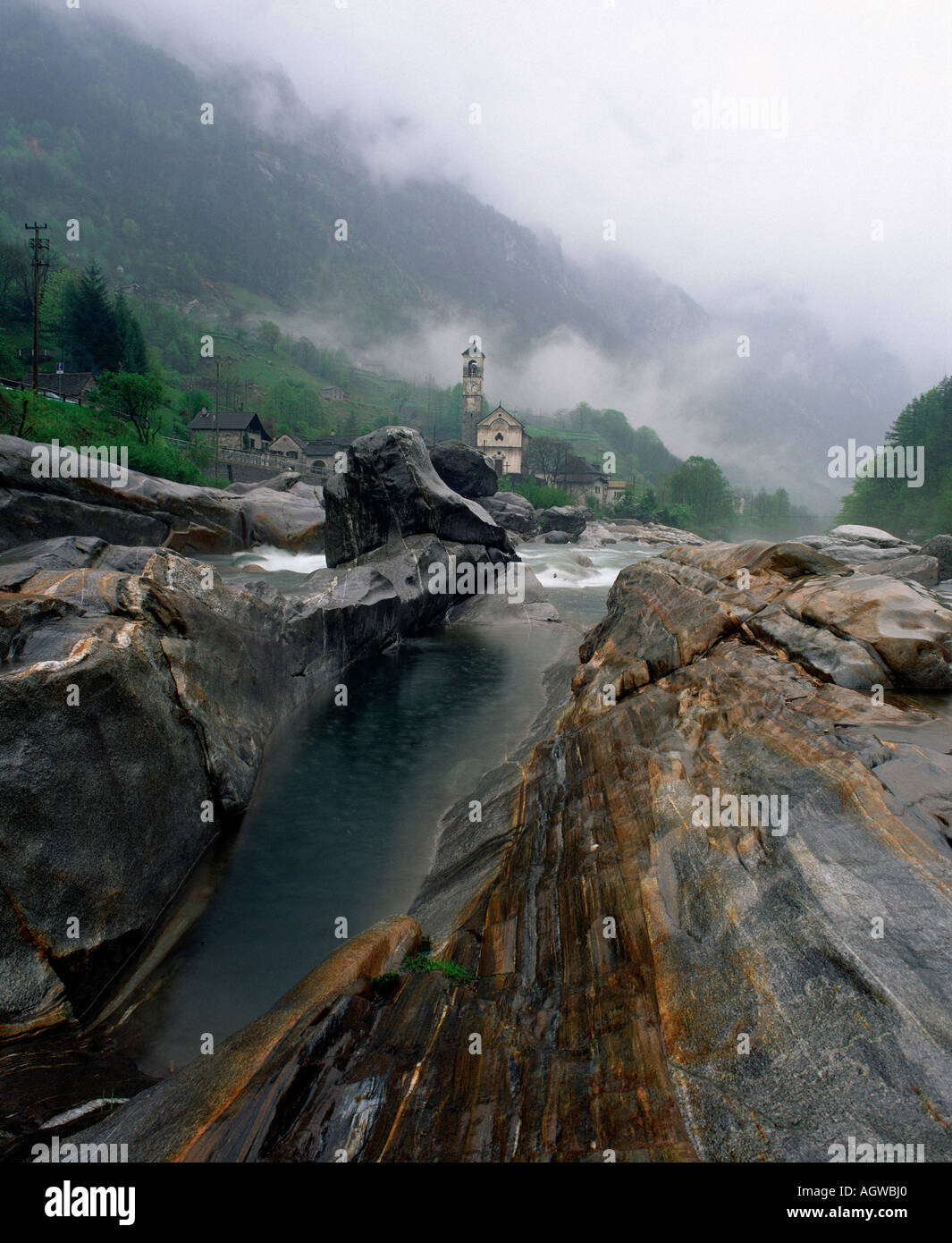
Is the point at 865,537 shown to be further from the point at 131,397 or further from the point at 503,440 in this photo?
the point at 503,440

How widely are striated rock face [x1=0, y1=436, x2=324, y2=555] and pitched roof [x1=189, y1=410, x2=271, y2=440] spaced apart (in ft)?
190

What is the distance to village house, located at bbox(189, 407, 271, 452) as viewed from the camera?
85375 millimetres

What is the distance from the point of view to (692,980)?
3.91m

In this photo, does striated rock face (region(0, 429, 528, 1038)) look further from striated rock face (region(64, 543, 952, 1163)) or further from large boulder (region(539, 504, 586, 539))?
large boulder (region(539, 504, 586, 539))

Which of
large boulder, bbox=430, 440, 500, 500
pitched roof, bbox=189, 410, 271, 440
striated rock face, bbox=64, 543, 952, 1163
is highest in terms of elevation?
pitched roof, bbox=189, 410, 271, 440

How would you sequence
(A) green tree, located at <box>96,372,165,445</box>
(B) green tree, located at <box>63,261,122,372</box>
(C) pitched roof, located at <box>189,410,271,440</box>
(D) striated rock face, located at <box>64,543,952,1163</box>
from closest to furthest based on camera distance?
(D) striated rock face, located at <box>64,543,952,1163</box> → (A) green tree, located at <box>96,372,165,445</box> → (B) green tree, located at <box>63,261,122,372</box> → (C) pitched roof, located at <box>189,410,271,440</box>

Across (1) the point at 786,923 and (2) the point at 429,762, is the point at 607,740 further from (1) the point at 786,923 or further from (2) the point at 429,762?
(2) the point at 429,762

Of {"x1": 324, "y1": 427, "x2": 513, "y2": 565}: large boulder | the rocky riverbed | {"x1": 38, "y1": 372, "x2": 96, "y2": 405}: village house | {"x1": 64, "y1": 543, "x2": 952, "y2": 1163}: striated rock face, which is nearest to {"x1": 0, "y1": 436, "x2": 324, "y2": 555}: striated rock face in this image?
{"x1": 324, "y1": 427, "x2": 513, "y2": 565}: large boulder

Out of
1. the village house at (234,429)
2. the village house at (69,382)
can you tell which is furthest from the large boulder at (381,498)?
the village house at (234,429)

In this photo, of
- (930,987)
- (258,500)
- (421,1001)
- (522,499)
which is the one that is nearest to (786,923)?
(930,987)

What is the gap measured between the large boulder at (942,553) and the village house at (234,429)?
76427 millimetres

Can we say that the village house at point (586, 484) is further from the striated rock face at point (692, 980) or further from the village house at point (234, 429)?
the striated rock face at point (692, 980)

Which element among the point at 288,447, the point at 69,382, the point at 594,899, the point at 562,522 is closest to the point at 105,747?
the point at 594,899

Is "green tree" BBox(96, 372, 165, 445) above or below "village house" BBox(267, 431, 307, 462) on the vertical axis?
below
